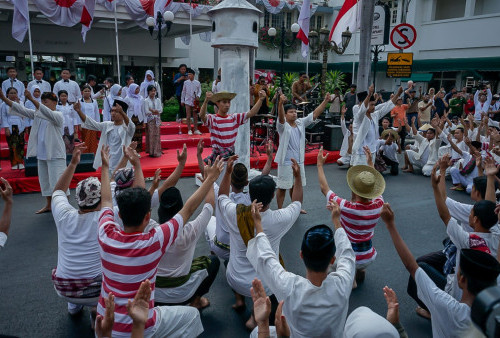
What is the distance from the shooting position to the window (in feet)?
72.7

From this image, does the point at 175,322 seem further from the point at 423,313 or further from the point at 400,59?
the point at 400,59

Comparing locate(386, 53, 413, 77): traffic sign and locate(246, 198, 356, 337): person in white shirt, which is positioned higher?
locate(386, 53, 413, 77): traffic sign

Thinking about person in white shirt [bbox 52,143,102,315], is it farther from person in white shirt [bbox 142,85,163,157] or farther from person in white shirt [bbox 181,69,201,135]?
person in white shirt [bbox 181,69,201,135]

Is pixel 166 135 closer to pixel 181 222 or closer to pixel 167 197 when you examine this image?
pixel 167 197

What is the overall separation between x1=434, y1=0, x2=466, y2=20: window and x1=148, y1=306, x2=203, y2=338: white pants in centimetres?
2510

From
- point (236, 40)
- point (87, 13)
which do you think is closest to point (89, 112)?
point (87, 13)

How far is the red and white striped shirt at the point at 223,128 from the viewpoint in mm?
5867

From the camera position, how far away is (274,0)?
20453 mm

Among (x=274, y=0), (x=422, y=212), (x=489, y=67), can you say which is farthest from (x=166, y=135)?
(x=489, y=67)

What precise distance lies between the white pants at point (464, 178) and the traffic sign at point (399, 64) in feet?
16.2

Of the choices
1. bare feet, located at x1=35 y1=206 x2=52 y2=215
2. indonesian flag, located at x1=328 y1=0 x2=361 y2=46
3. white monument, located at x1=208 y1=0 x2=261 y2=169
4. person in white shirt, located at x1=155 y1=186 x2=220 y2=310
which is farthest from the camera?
indonesian flag, located at x1=328 y1=0 x2=361 y2=46

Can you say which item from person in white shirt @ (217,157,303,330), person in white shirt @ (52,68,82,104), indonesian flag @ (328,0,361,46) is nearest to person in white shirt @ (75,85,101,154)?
person in white shirt @ (52,68,82,104)

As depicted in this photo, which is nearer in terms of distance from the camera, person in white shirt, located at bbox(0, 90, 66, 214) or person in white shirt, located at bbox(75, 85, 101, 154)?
person in white shirt, located at bbox(0, 90, 66, 214)

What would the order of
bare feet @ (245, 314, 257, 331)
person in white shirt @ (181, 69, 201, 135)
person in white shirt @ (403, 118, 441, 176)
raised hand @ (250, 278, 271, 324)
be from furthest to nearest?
person in white shirt @ (181, 69, 201, 135) → person in white shirt @ (403, 118, 441, 176) → bare feet @ (245, 314, 257, 331) → raised hand @ (250, 278, 271, 324)
